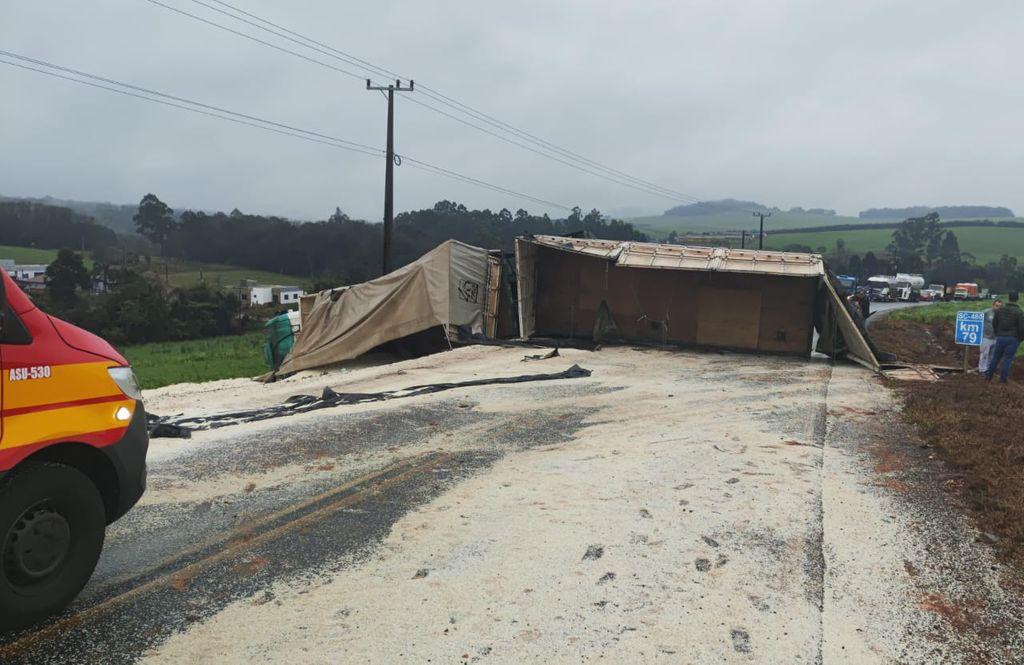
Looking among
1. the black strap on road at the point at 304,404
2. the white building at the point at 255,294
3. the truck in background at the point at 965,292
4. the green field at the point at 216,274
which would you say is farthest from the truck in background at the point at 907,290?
the black strap on road at the point at 304,404

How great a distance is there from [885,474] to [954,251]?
127600 millimetres

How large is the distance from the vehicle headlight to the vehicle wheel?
496mm

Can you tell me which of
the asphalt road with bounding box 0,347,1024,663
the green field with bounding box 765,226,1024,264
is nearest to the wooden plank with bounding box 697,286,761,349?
the asphalt road with bounding box 0,347,1024,663

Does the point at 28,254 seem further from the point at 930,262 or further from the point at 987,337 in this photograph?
the point at 930,262

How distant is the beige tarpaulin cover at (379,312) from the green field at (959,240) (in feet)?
337

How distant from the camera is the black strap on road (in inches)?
301

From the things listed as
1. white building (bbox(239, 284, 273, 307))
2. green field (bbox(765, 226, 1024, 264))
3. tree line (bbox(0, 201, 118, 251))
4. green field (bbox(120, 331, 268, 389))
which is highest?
green field (bbox(765, 226, 1024, 264))

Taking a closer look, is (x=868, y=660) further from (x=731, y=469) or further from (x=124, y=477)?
(x=124, y=477)

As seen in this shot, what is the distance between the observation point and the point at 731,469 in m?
6.75

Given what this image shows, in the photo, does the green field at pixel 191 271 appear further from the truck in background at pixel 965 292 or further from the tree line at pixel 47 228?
the truck in background at pixel 965 292

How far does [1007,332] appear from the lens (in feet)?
40.4

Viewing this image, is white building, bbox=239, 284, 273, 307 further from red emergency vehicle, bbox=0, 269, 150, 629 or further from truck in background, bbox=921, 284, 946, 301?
truck in background, bbox=921, 284, 946, 301

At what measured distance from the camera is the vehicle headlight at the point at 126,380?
396 centimetres

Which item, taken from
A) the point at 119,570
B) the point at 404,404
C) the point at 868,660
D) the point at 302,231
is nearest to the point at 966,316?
the point at 404,404
